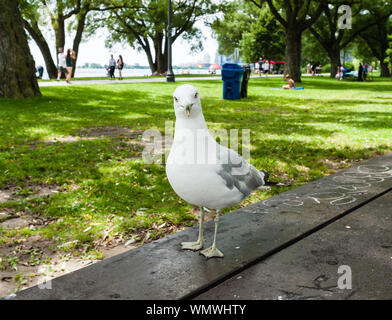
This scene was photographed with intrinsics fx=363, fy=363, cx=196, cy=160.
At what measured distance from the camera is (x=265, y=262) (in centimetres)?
265

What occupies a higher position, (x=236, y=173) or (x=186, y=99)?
(x=186, y=99)

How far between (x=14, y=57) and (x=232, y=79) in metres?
7.83

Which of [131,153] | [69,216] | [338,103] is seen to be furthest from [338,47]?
[69,216]

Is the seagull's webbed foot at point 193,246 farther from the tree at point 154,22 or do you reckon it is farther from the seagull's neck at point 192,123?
the tree at point 154,22

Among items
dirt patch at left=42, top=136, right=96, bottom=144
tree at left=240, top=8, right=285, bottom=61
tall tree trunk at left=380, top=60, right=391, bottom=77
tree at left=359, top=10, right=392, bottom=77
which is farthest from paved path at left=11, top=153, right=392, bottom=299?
tree at left=240, top=8, right=285, bottom=61

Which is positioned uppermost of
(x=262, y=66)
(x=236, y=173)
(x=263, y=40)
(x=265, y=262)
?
(x=263, y=40)

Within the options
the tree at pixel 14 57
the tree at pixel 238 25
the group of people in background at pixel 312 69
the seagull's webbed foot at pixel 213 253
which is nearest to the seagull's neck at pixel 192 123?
the seagull's webbed foot at pixel 213 253

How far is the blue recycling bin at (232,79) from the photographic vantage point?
14367 millimetres

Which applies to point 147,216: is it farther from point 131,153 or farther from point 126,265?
point 131,153

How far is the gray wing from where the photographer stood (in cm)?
251

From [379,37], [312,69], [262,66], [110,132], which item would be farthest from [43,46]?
[379,37]

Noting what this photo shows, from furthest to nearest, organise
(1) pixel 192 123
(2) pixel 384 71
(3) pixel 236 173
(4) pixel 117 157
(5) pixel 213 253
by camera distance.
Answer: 1. (2) pixel 384 71
2. (4) pixel 117 157
3. (5) pixel 213 253
4. (3) pixel 236 173
5. (1) pixel 192 123

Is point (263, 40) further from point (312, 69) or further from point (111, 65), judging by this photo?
point (111, 65)
